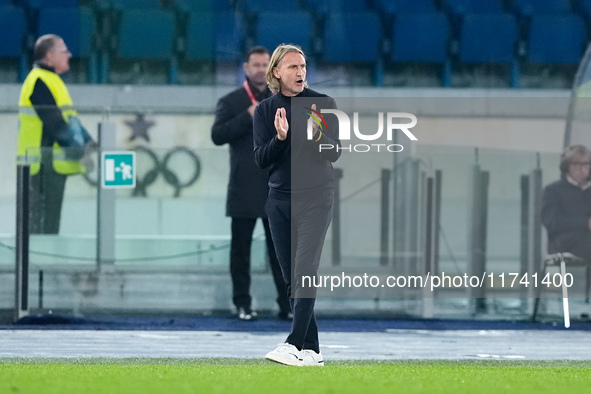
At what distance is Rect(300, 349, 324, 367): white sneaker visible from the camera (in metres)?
3.94

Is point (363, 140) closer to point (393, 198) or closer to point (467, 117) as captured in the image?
point (393, 198)

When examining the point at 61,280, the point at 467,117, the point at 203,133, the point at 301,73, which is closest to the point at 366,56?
the point at 467,117

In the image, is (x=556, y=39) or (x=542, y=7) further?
(x=542, y=7)

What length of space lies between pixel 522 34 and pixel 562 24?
1.57 feet

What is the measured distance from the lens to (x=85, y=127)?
6.49m

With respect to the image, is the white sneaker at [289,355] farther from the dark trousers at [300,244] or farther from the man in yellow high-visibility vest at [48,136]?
the man in yellow high-visibility vest at [48,136]

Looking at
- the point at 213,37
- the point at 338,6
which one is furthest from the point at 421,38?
the point at 213,37

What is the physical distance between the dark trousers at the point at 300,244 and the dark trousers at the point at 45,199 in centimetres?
250

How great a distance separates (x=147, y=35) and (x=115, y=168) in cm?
686

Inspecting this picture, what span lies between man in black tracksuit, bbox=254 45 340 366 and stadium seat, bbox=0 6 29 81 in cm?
892

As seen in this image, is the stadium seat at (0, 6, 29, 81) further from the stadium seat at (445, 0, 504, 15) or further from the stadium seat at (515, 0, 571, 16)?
the stadium seat at (515, 0, 571, 16)

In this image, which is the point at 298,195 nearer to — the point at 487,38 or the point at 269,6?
the point at 269,6

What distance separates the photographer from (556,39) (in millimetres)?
12992

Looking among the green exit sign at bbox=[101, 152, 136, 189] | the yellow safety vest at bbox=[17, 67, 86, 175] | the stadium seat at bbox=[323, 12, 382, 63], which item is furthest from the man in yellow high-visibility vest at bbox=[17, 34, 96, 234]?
the stadium seat at bbox=[323, 12, 382, 63]
